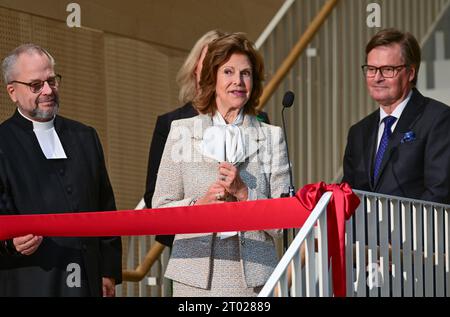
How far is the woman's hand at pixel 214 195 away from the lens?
537 centimetres

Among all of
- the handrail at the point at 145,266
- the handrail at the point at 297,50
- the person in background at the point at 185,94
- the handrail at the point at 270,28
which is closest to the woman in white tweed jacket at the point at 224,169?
the person in background at the point at 185,94

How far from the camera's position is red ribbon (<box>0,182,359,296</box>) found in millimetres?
4906

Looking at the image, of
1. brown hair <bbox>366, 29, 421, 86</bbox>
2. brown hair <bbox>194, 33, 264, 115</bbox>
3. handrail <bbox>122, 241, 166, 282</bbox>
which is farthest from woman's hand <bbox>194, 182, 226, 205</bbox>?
handrail <bbox>122, 241, 166, 282</bbox>

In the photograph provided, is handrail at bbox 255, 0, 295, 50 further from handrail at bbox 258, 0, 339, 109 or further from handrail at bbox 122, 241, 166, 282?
handrail at bbox 122, 241, 166, 282

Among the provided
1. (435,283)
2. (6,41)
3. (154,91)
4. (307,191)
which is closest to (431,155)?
(435,283)

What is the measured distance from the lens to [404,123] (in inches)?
232

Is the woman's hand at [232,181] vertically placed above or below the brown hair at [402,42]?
below

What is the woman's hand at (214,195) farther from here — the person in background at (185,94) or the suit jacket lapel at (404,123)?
the suit jacket lapel at (404,123)

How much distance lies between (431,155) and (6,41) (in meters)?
2.84

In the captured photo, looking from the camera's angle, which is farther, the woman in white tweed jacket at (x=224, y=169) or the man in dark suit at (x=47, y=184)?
the man in dark suit at (x=47, y=184)

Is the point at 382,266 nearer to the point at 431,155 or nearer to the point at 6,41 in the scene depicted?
the point at 431,155

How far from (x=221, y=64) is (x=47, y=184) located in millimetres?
839

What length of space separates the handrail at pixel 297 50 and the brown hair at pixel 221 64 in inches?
100

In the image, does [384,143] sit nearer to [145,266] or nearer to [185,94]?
[185,94]
